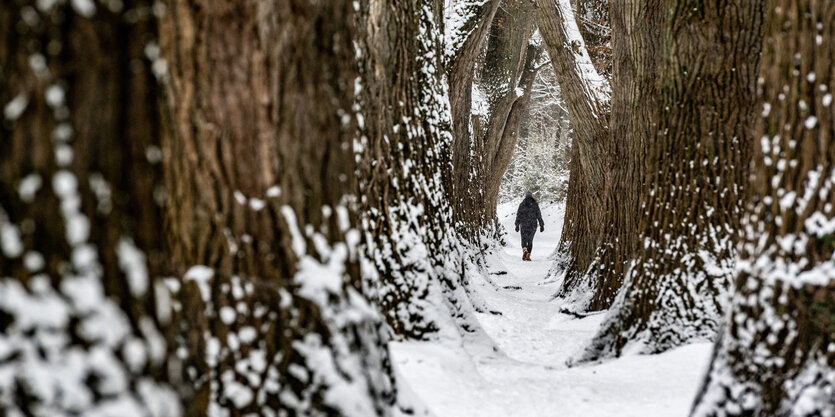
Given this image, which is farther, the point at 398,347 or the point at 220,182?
the point at 398,347

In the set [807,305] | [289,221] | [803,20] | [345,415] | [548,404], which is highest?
[803,20]

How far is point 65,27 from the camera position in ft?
4.29

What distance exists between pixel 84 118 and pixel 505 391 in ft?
9.78

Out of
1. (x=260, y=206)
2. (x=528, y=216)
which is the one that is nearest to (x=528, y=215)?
(x=528, y=216)

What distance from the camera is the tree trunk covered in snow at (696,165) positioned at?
436 centimetres

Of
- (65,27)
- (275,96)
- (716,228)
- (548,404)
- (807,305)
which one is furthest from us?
(716,228)

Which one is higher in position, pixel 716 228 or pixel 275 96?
pixel 275 96

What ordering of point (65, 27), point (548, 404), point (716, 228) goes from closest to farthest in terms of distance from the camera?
point (65, 27)
point (548, 404)
point (716, 228)

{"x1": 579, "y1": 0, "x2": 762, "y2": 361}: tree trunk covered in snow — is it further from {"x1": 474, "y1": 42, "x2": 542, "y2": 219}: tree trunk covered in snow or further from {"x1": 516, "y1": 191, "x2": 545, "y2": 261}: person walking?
{"x1": 516, "y1": 191, "x2": 545, "y2": 261}: person walking

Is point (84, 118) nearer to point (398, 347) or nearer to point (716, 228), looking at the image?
point (398, 347)

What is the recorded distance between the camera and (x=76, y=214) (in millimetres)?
1332

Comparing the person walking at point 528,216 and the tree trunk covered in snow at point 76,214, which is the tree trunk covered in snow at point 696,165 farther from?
the person walking at point 528,216

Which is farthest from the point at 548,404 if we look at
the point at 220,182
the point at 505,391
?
the point at 220,182

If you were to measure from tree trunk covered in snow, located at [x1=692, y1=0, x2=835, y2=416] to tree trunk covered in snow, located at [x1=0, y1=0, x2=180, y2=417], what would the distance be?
1957mm
